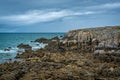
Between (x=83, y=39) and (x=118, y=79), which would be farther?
(x=83, y=39)

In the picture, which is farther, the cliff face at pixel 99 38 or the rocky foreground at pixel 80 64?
the cliff face at pixel 99 38

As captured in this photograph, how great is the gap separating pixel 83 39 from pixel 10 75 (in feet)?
99.5

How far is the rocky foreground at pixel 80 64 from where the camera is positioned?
2833cm

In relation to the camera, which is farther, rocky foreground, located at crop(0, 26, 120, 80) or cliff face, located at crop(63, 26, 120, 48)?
cliff face, located at crop(63, 26, 120, 48)

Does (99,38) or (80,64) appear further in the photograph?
(99,38)

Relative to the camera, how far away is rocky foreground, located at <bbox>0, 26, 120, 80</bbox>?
2833 centimetres

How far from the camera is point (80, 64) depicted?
3503 centimetres

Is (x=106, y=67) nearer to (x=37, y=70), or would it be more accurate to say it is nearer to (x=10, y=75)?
(x=37, y=70)

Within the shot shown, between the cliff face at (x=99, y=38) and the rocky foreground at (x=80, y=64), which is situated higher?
the cliff face at (x=99, y=38)

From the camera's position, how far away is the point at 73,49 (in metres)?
54.1

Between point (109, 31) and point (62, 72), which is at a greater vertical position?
point (109, 31)

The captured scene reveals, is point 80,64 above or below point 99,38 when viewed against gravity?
below

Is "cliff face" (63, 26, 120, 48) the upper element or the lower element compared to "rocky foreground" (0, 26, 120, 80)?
upper

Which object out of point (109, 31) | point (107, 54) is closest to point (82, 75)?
point (107, 54)
